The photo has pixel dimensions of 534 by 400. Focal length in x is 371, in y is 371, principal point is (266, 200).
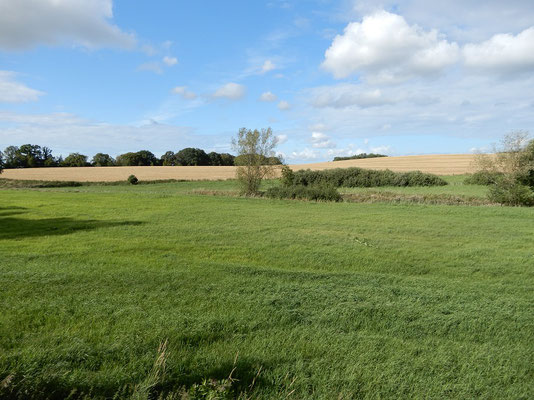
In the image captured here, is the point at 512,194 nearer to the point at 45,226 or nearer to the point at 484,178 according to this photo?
the point at 484,178

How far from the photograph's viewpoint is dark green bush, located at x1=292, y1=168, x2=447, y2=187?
159 feet

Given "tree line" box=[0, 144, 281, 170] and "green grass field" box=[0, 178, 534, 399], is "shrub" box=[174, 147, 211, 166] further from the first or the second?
"green grass field" box=[0, 178, 534, 399]

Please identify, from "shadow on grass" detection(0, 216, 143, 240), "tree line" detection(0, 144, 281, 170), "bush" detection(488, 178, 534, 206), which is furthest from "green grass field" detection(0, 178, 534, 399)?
"tree line" detection(0, 144, 281, 170)

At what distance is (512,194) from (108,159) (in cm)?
9845

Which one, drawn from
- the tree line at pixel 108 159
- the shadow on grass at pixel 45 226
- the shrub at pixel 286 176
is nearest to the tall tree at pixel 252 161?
the shrub at pixel 286 176

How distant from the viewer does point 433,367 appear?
14.8ft

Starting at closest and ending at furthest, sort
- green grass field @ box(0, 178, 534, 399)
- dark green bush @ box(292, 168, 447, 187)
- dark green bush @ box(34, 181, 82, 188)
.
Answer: green grass field @ box(0, 178, 534, 399)
dark green bush @ box(292, 168, 447, 187)
dark green bush @ box(34, 181, 82, 188)

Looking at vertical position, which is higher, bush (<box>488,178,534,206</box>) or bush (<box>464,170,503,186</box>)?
bush (<box>464,170,503,186</box>)

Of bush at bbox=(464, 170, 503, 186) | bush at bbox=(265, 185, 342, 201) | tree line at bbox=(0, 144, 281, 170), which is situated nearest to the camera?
bush at bbox=(464, 170, 503, 186)

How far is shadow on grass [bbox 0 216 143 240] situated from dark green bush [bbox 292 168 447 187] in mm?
32709

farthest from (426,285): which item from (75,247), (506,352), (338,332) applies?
(75,247)

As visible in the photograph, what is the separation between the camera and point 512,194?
28547mm

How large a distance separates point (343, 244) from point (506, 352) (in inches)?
314

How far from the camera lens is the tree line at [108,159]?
3622 inches
